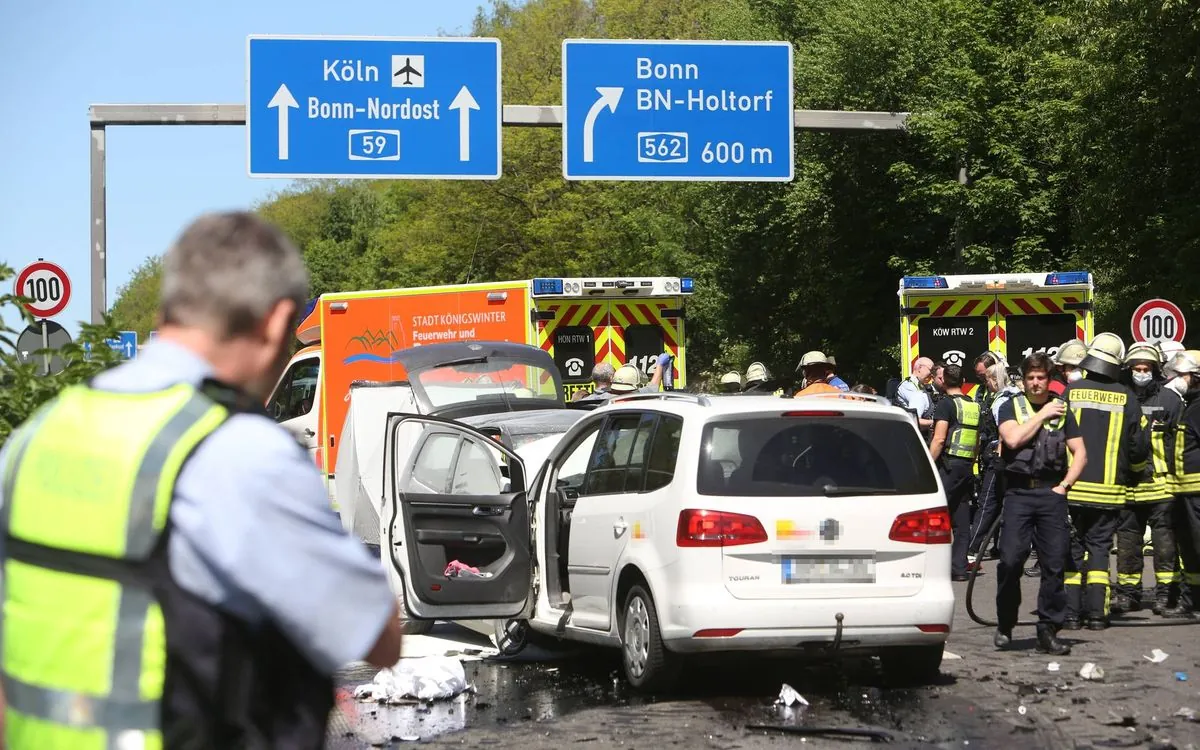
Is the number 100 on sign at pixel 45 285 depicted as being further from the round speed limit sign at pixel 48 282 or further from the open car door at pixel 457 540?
the open car door at pixel 457 540

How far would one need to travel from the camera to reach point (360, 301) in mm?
22953

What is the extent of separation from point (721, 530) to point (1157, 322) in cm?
1327

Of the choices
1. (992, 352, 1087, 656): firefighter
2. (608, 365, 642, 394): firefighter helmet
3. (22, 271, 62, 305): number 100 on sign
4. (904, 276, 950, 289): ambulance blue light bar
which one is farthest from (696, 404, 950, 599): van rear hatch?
(22, 271, 62, 305): number 100 on sign

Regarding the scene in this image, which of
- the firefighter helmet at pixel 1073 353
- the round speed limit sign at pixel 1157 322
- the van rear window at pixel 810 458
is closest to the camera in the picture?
the van rear window at pixel 810 458

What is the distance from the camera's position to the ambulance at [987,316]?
19.4 m

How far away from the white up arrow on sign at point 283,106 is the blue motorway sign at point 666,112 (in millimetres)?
2929

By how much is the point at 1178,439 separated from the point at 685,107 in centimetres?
769

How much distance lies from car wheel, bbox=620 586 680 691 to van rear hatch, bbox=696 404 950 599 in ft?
1.79

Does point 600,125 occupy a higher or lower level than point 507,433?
higher

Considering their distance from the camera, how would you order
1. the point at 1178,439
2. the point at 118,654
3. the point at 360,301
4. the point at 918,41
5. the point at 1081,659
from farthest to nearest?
1. the point at 918,41
2. the point at 360,301
3. the point at 1178,439
4. the point at 1081,659
5. the point at 118,654

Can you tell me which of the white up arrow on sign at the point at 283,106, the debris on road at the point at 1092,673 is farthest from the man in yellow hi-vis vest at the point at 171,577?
the white up arrow on sign at the point at 283,106

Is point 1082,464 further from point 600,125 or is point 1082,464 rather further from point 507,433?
point 600,125

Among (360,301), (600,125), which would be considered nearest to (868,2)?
(360,301)

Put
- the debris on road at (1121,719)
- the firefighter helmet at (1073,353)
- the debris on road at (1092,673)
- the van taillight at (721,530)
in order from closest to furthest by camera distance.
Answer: the debris on road at (1121,719), the van taillight at (721,530), the debris on road at (1092,673), the firefighter helmet at (1073,353)
